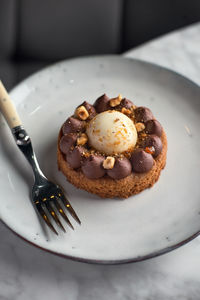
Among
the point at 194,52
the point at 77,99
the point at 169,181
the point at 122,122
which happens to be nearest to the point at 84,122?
the point at 122,122

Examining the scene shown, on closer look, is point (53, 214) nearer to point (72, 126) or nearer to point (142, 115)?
point (72, 126)

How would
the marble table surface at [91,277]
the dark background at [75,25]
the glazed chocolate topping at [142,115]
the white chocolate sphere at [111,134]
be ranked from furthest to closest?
the dark background at [75,25]
the glazed chocolate topping at [142,115]
the white chocolate sphere at [111,134]
the marble table surface at [91,277]

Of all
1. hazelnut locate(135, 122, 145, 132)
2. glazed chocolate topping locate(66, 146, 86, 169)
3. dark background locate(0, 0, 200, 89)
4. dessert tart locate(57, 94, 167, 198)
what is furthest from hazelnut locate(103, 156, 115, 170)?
dark background locate(0, 0, 200, 89)

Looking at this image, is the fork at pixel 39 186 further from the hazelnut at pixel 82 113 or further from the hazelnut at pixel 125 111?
the hazelnut at pixel 125 111

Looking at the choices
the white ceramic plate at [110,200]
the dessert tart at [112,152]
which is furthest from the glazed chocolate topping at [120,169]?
the white ceramic plate at [110,200]

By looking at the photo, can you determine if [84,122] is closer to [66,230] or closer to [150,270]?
[66,230]

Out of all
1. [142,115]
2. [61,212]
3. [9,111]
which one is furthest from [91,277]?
[9,111]
